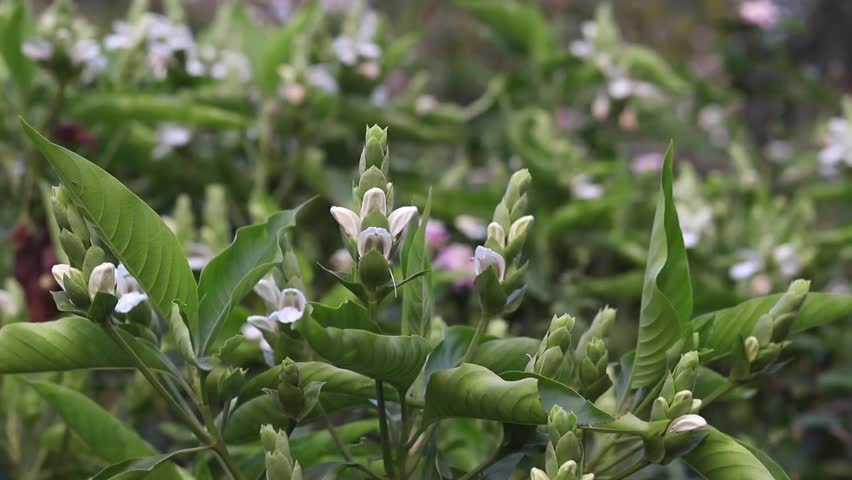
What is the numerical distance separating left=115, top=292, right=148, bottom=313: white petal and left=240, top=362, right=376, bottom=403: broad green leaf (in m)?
0.11

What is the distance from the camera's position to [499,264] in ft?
2.59

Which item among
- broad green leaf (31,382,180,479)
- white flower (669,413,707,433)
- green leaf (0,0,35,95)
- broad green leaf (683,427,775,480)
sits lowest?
broad green leaf (31,382,180,479)

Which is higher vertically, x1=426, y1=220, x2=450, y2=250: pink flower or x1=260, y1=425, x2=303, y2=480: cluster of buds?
x1=260, y1=425, x2=303, y2=480: cluster of buds

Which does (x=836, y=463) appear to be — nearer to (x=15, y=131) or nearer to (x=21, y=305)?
(x=21, y=305)

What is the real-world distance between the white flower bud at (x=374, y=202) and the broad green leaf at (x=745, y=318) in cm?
29

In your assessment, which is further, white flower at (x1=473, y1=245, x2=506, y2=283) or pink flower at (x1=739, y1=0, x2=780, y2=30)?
pink flower at (x1=739, y1=0, x2=780, y2=30)

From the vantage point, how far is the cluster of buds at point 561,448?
68cm

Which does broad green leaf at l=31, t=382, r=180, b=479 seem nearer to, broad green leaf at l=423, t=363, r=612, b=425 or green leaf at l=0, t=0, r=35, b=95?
broad green leaf at l=423, t=363, r=612, b=425

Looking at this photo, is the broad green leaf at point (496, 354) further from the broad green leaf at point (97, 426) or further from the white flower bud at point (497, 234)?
the broad green leaf at point (97, 426)

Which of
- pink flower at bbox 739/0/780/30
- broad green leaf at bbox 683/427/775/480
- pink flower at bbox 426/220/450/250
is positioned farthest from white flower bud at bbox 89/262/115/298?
pink flower at bbox 739/0/780/30

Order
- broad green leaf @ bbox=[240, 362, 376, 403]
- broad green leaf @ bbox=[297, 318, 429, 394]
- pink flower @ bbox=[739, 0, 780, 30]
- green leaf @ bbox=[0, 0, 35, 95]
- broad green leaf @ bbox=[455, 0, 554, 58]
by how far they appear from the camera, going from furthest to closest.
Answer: pink flower @ bbox=[739, 0, 780, 30], broad green leaf @ bbox=[455, 0, 554, 58], green leaf @ bbox=[0, 0, 35, 95], broad green leaf @ bbox=[240, 362, 376, 403], broad green leaf @ bbox=[297, 318, 429, 394]

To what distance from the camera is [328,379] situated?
0.79 metres

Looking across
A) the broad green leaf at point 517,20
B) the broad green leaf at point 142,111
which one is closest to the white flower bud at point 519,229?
the broad green leaf at point 142,111

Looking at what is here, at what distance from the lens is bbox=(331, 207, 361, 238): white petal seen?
2.47 feet
